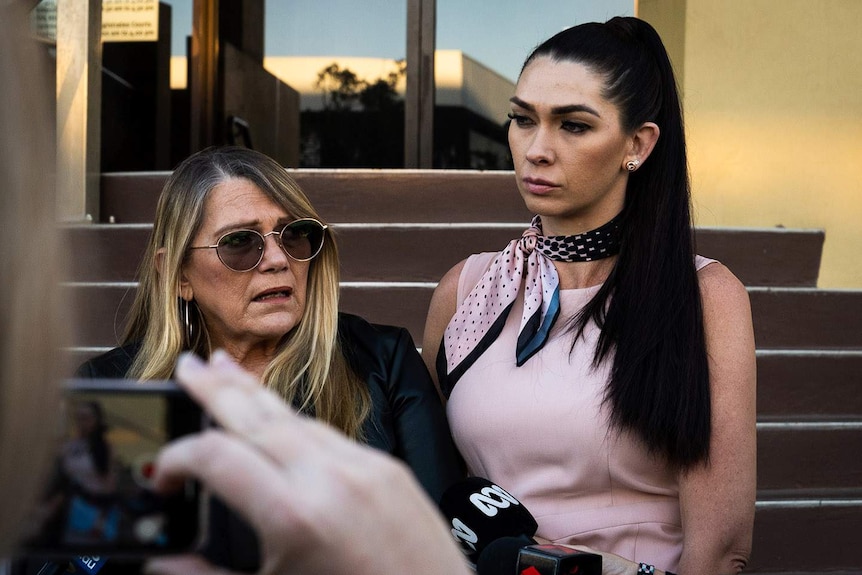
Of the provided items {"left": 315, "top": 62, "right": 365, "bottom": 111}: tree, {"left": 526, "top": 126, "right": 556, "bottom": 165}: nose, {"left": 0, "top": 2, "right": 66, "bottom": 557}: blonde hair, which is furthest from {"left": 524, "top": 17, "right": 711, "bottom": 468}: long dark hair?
{"left": 315, "top": 62, "right": 365, "bottom": 111}: tree

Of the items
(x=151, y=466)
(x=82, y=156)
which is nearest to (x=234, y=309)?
(x=151, y=466)

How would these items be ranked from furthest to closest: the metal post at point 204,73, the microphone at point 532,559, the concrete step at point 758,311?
the metal post at point 204,73 → the concrete step at point 758,311 → the microphone at point 532,559

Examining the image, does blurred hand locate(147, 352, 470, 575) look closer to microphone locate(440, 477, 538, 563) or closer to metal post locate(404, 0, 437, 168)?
microphone locate(440, 477, 538, 563)

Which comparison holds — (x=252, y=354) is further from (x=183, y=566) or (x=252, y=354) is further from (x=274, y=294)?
(x=183, y=566)

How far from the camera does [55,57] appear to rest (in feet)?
17.8

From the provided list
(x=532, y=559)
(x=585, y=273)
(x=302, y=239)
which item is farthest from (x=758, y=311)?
(x=532, y=559)

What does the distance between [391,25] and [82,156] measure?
320cm

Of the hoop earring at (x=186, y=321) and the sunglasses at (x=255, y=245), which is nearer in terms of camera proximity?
the sunglasses at (x=255, y=245)

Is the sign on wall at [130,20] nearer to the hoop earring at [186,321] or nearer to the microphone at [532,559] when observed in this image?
the hoop earring at [186,321]

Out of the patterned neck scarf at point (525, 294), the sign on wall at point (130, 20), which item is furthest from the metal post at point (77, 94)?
the patterned neck scarf at point (525, 294)

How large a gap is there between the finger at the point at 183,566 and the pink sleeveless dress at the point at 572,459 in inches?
67.6

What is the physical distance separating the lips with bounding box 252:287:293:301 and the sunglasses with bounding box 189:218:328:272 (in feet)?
0.24

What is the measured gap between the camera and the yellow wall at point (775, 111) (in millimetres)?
5906

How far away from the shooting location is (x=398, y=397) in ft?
8.70
